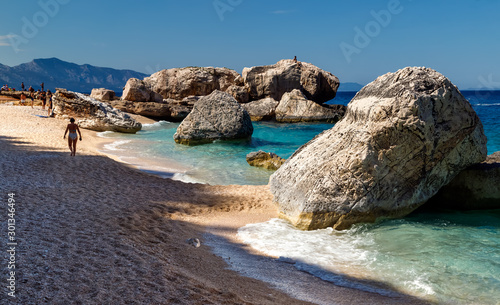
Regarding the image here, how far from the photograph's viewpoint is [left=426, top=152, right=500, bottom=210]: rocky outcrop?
9539mm

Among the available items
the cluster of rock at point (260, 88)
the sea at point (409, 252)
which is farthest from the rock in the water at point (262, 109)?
the sea at point (409, 252)

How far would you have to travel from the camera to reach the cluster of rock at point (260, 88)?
38.2 m

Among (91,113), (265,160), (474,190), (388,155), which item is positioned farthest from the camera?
(91,113)

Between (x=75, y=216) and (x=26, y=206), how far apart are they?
3.28 feet

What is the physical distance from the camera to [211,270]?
226 inches

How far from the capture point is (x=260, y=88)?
41.4 meters

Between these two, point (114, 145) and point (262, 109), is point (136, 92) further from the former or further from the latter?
point (114, 145)

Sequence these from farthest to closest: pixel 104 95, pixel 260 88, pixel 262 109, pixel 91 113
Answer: pixel 260 88 → pixel 262 109 → pixel 104 95 → pixel 91 113

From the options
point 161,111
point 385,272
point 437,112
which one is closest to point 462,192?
point 437,112

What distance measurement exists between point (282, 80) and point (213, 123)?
21.0 m

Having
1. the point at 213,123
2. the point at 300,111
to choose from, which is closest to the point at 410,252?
the point at 213,123

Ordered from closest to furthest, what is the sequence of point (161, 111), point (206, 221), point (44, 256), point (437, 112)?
1. point (44, 256)
2. point (437, 112)
3. point (206, 221)
4. point (161, 111)

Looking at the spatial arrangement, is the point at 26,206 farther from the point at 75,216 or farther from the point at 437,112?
the point at 437,112

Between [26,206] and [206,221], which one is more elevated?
[26,206]
